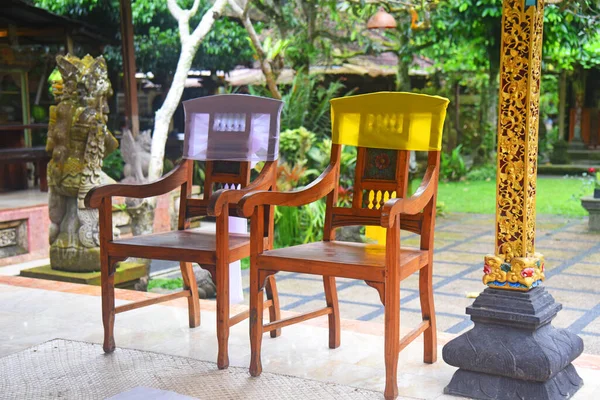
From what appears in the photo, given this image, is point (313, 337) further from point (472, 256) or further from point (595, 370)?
point (472, 256)

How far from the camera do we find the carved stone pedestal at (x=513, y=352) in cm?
299

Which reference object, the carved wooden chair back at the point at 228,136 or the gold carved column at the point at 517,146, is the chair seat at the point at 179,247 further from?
the gold carved column at the point at 517,146

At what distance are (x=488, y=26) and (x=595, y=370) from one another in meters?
9.26

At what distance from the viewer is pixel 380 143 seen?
3596 millimetres

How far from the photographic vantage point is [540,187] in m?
13.3

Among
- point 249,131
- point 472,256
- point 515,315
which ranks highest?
point 249,131

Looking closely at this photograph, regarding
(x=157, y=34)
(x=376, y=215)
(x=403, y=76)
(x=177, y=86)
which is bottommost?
(x=376, y=215)

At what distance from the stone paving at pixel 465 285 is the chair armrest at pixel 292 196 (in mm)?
1548

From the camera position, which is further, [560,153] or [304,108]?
[560,153]

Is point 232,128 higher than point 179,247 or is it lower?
higher

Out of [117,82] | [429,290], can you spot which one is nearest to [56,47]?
[117,82]

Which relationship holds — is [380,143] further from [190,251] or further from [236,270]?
[236,270]

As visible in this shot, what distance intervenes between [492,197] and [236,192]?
9045mm

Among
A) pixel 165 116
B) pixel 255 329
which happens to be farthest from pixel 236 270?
pixel 165 116
